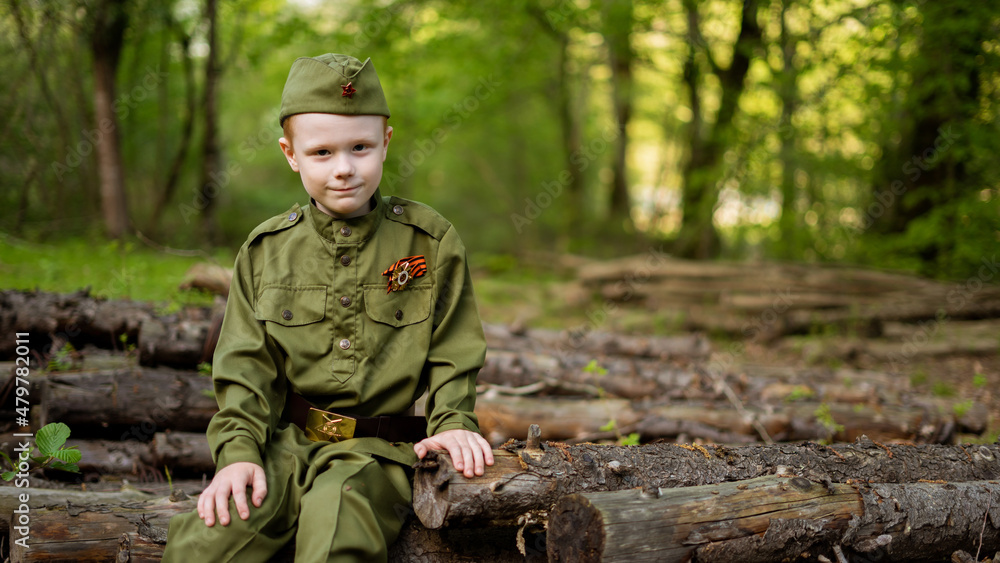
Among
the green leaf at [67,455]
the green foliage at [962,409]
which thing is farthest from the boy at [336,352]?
the green foliage at [962,409]

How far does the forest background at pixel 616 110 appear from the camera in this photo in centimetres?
757

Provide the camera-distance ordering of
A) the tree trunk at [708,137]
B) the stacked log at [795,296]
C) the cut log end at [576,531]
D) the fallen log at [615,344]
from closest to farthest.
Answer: the cut log end at [576,531]
the fallen log at [615,344]
the stacked log at [795,296]
the tree trunk at [708,137]

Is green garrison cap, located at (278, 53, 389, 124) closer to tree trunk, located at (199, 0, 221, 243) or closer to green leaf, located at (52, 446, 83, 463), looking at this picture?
green leaf, located at (52, 446, 83, 463)

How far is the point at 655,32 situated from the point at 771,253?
411 centimetres

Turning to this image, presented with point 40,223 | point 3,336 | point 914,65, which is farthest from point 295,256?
point 40,223

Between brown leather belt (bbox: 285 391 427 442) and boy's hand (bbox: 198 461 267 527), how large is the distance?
0.31 meters

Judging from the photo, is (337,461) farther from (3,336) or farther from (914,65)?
(914,65)

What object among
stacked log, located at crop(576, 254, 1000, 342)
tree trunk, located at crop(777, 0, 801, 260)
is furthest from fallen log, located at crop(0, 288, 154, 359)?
tree trunk, located at crop(777, 0, 801, 260)

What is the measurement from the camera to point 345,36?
10.1m

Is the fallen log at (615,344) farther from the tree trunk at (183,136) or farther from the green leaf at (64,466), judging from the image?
the tree trunk at (183,136)

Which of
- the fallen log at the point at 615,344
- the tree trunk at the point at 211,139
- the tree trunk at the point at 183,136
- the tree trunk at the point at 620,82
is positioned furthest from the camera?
the tree trunk at the point at 183,136

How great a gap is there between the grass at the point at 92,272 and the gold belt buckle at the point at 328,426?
9.71ft

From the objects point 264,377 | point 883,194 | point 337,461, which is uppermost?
point 883,194

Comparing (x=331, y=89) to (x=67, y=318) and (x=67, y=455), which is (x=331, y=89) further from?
(x=67, y=318)
